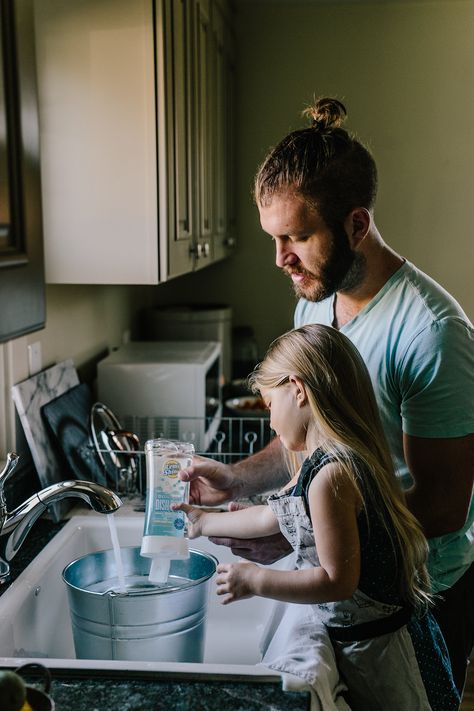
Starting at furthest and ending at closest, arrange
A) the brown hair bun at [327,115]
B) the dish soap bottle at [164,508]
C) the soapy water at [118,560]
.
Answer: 1. the brown hair bun at [327,115]
2. the soapy water at [118,560]
3. the dish soap bottle at [164,508]

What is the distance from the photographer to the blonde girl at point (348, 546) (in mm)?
1175

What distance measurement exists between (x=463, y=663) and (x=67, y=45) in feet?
5.15

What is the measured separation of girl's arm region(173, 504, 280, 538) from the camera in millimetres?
1372

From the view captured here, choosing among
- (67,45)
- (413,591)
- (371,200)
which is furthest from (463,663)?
(67,45)

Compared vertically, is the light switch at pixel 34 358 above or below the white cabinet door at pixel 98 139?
below

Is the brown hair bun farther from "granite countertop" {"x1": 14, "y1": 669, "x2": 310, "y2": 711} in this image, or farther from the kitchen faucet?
"granite countertop" {"x1": 14, "y1": 669, "x2": 310, "y2": 711}

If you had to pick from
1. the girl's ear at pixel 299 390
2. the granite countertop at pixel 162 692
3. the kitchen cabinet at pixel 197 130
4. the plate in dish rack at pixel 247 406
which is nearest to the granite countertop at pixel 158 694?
the granite countertop at pixel 162 692

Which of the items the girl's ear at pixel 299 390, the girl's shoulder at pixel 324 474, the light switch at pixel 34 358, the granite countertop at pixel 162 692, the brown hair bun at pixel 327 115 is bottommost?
the granite countertop at pixel 162 692

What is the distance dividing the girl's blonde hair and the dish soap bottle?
19cm

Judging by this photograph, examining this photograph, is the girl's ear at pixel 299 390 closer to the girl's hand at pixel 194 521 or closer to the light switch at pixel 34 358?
the girl's hand at pixel 194 521

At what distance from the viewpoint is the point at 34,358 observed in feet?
6.38

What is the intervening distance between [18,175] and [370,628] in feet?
2.84

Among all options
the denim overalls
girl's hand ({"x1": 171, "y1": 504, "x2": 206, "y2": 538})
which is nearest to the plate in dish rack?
girl's hand ({"x1": 171, "y1": 504, "x2": 206, "y2": 538})

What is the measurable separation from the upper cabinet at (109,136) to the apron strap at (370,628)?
0.96m
